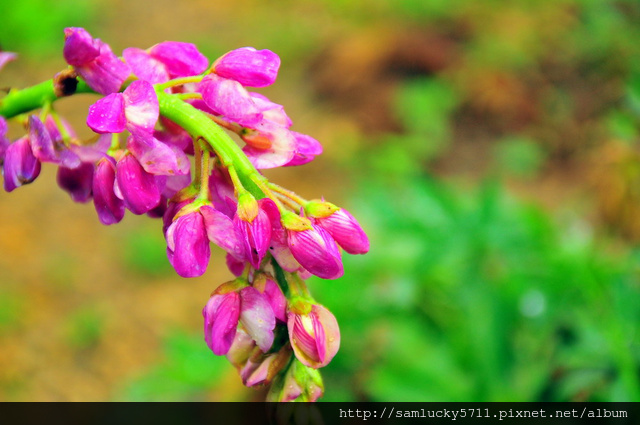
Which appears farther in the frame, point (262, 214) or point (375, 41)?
point (375, 41)

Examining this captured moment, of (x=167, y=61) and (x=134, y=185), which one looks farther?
(x=167, y=61)

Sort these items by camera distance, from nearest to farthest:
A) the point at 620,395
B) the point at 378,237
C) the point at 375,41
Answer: the point at 620,395 < the point at 378,237 < the point at 375,41

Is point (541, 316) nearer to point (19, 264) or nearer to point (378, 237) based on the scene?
point (378, 237)

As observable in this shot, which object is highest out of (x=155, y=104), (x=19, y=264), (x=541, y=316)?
(x=155, y=104)

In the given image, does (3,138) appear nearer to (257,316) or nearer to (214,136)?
(214,136)

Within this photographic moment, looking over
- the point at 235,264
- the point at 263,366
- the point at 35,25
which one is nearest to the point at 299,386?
the point at 263,366
